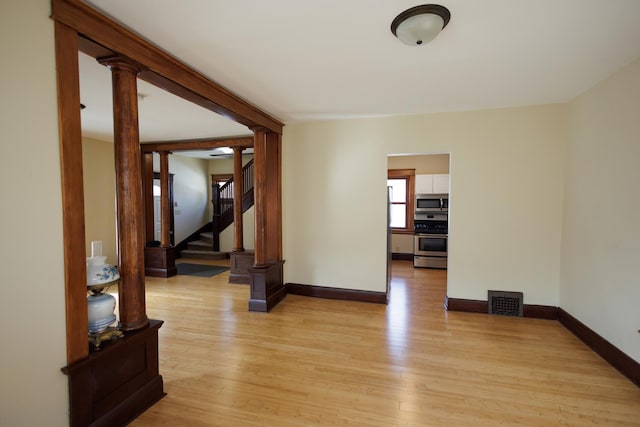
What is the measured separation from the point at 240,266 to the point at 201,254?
8.82ft

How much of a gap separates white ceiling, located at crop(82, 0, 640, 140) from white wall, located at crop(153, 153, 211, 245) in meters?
4.86

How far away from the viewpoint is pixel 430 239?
6.32 meters

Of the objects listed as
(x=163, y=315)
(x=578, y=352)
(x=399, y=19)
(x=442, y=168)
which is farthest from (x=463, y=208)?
(x=163, y=315)

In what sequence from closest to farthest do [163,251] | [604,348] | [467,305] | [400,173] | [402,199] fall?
[604,348] < [467,305] < [163,251] < [400,173] < [402,199]

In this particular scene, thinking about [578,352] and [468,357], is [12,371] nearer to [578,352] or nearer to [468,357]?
[468,357]

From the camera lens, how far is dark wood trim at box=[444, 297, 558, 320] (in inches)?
140

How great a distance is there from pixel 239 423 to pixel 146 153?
583cm

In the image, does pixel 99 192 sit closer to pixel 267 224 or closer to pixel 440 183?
pixel 267 224

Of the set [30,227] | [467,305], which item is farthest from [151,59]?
[467,305]

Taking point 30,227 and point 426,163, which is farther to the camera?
point 426,163

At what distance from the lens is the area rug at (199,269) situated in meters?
5.90

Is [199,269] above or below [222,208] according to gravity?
below

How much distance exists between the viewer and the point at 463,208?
3803 millimetres

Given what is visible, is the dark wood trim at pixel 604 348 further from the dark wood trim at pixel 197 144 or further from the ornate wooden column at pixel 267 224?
the dark wood trim at pixel 197 144
